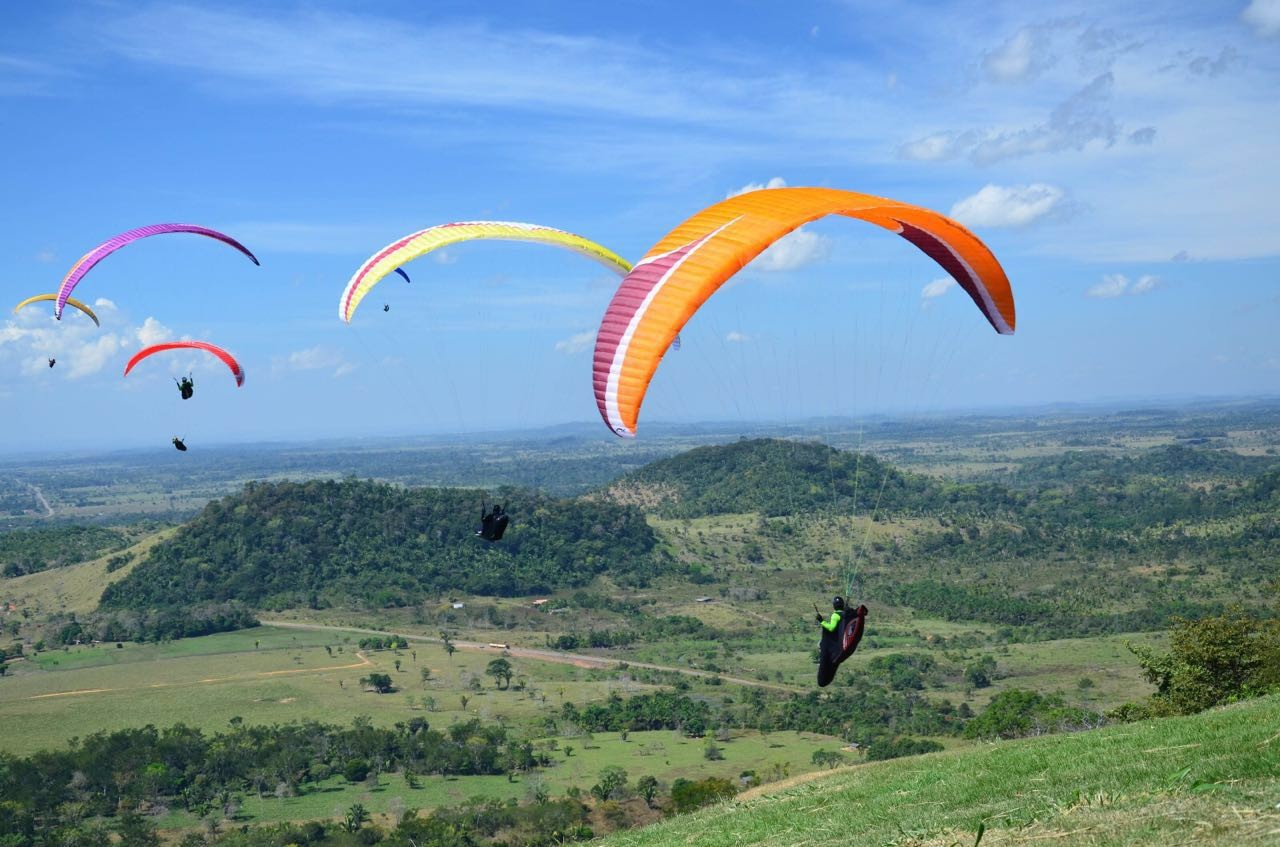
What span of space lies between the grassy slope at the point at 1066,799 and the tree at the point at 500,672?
53.8 meters

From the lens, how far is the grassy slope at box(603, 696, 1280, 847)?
1070 centimetres

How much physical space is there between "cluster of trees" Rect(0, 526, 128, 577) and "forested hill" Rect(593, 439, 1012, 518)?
78714 mm

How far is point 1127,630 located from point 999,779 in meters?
74.4

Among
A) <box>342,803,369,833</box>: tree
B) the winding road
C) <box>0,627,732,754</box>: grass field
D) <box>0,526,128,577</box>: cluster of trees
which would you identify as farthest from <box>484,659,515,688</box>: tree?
<box>0,526,128,577</box>: cluster of trees

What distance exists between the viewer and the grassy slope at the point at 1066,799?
10695 mm

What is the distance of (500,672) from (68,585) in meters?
63.5

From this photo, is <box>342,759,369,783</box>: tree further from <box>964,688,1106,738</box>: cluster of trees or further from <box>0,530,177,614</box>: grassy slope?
<box>0,530,177,614</box>: grassy slope

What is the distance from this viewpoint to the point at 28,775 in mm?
49094

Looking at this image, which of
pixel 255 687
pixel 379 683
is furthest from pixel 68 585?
pixel 379 683

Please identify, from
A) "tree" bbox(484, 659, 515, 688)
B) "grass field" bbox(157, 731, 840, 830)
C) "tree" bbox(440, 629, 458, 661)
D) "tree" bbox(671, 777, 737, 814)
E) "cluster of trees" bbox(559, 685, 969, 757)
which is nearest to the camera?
"tree" bbox(671, 777, 737, 814)

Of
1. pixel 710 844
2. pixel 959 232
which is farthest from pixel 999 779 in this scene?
pixel 959 232

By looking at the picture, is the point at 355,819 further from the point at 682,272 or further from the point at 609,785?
the point at 682,272

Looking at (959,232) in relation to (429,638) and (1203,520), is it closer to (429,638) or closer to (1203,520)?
(429,638)

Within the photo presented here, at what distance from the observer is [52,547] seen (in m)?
139
